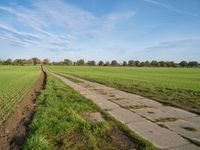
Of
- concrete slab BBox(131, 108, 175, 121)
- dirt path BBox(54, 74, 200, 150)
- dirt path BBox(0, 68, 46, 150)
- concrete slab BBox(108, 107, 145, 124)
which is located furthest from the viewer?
concrete slab BBox(131, 108, 175, 121)

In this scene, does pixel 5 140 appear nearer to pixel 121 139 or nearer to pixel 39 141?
pixel 39 141

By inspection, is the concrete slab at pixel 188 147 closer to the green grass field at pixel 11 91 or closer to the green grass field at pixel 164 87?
the green grass field at pixel 164 87

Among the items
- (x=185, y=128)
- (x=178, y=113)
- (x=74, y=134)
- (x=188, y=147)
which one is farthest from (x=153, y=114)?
(x=74, y=134)

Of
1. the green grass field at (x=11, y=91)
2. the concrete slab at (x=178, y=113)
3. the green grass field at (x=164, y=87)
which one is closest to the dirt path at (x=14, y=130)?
the green grass field at (x=11, y=91)

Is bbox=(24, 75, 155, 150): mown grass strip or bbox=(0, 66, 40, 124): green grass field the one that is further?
bbox=(0, 66, 40, 124): green grass field

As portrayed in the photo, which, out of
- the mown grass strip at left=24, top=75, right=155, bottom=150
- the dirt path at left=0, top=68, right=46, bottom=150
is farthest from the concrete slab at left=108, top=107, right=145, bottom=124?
the dirt path at left=0, top=68, right=46, bottom=150

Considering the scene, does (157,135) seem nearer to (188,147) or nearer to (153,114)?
(188,147)

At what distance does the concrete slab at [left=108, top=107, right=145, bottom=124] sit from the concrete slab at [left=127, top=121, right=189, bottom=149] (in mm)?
412

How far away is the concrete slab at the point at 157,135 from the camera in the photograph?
223 inches

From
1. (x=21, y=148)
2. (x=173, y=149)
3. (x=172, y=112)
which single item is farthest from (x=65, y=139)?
(x=172, y=112)

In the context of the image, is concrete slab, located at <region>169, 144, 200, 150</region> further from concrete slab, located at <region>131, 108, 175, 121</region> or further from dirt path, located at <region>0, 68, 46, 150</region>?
dirt path, located at <region>0, 68, 46, 150</region>

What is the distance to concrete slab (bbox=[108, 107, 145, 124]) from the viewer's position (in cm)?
801

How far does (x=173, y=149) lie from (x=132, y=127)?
1981 mm

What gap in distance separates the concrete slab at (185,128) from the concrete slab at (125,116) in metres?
1.07
